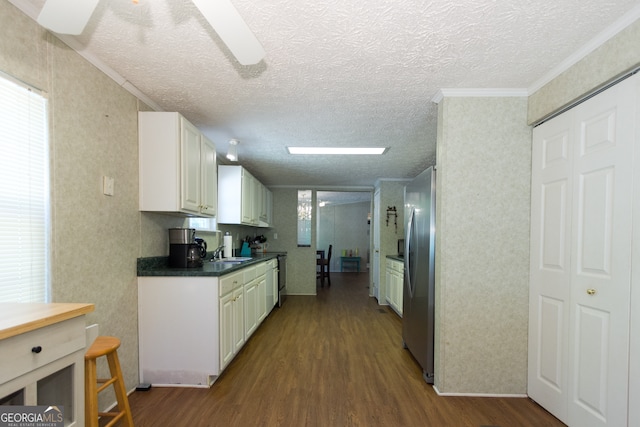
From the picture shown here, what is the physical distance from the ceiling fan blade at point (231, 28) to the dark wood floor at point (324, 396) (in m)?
2.16

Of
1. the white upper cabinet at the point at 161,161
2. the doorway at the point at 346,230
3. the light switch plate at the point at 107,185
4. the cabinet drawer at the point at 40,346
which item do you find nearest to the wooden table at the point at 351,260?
the doorway at the point at 346,230

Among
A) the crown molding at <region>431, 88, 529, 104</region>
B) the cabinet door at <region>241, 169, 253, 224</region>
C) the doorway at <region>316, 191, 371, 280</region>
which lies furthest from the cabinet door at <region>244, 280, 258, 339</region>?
the doorway at <region>316, 191, 371, 280</region>

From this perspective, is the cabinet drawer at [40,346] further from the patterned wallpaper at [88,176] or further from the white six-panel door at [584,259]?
the white six-panel door at [584,259]

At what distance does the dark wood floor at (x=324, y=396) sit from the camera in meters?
1.95

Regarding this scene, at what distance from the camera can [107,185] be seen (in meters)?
1.98

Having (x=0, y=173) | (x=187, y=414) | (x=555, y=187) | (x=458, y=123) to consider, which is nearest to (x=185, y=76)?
(x=0, y=173)

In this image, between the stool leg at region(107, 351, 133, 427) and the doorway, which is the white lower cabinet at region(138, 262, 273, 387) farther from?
the doorway

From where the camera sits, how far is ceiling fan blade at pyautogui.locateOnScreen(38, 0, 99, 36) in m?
1.02

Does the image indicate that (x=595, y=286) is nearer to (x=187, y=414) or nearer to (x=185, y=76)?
(x=187, y=414)

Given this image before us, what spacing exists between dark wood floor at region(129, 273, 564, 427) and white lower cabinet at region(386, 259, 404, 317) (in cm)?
102

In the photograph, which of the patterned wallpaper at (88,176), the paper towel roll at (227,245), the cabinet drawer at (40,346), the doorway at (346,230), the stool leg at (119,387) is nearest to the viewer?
the cabinet drawer at (40,346)

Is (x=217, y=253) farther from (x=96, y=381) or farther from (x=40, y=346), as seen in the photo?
(x=40, y=346)

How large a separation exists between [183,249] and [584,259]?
2.90 meters

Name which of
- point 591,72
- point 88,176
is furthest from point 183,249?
point 591,72
